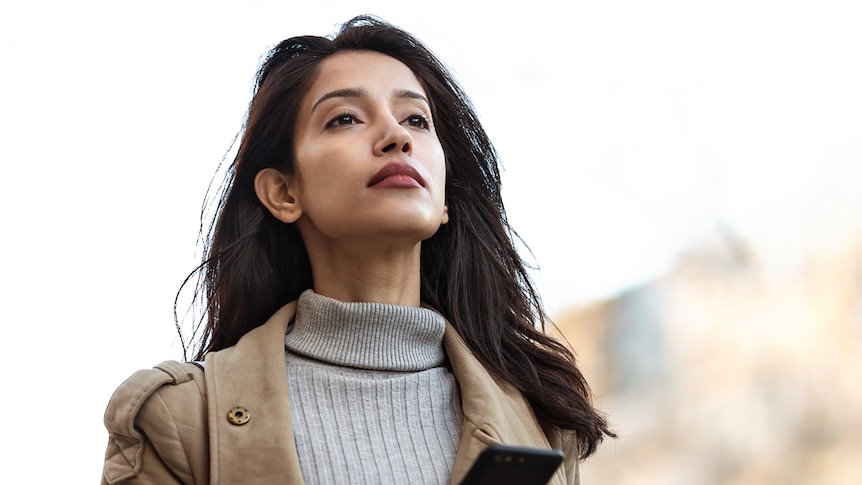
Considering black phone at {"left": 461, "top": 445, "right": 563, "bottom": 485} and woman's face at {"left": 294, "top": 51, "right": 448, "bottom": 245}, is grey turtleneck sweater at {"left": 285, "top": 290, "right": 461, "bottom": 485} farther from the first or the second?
black phone at {"left": 461, "top": 445, "right": 563, "bottom": 485}

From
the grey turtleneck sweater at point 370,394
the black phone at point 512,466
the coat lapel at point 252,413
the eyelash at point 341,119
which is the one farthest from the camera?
the eyelash at point 341,119

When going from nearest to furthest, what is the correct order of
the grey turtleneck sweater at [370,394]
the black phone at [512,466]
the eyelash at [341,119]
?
the black phone at [512,466] < the grey turtleneck sweater at [370,394] < the eyelash at [341,119]

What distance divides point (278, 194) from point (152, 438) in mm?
682

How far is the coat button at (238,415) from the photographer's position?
226 centimetres

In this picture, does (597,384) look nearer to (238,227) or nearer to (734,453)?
(734,453)

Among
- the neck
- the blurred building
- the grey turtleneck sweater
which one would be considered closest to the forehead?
the neck

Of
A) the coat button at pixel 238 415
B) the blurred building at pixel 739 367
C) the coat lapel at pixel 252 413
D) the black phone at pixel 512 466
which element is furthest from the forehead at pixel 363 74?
the blurred building at pixel 739 367

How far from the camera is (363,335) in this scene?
2.52 meters

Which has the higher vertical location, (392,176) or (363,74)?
(363,74)

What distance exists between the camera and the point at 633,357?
5859 mm

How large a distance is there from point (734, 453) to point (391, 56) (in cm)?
366

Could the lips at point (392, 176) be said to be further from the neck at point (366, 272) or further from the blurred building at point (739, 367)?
the blurred building at point (739, 367)

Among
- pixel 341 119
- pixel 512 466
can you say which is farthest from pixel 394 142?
pixel 512 466

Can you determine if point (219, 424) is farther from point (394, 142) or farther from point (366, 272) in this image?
point (394, 142)
